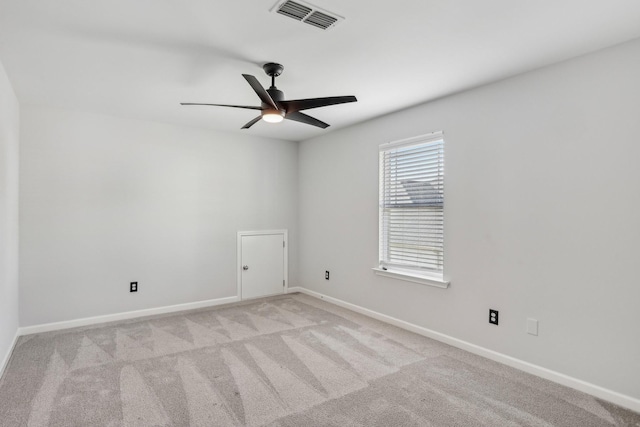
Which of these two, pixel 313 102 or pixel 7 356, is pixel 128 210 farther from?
pixel 313 102

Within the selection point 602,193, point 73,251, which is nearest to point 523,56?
point 602,193

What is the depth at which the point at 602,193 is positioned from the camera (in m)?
2.38

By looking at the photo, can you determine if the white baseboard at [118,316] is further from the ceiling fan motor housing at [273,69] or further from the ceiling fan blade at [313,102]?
the ceiling fan motor housing at [273,69]

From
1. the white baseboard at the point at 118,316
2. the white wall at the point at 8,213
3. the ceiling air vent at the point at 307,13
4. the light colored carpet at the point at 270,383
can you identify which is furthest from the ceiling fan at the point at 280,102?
the white baseboard at the point at 118,316

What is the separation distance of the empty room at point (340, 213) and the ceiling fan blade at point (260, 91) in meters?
0.04

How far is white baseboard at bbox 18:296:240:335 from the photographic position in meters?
3.64

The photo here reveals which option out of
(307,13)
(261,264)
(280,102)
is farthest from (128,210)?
(307,13)

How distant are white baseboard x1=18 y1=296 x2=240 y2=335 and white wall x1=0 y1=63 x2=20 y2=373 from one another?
22 centimetres

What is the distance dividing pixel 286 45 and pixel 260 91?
1.18 feet

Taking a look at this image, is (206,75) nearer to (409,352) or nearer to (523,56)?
(523,56)

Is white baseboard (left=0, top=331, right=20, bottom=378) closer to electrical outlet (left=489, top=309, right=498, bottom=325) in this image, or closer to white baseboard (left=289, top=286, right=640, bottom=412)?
white baseboard (left=289, top=286, right=640, bottom=412)

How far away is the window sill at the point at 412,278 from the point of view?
3392mm

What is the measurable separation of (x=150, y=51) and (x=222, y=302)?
3362mm

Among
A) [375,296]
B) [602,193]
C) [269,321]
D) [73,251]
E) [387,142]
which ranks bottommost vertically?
[269,321]
